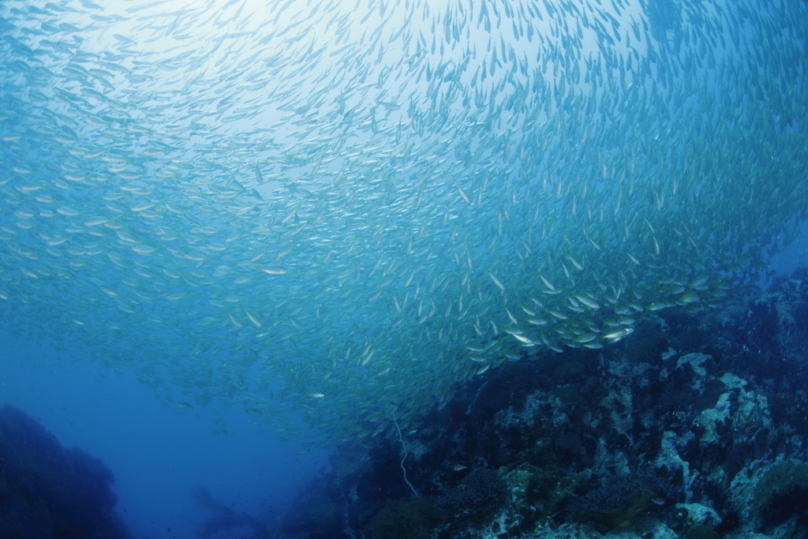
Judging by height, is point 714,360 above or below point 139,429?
above

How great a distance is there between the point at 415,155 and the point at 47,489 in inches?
682

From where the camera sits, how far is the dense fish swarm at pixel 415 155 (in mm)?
9984

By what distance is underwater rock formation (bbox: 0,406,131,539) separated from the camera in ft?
39.3

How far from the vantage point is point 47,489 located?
14.0 m

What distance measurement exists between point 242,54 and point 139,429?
118 metres

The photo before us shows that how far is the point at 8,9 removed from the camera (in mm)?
9625

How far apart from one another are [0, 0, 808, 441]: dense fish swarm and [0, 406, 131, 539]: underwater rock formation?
6.49 metres

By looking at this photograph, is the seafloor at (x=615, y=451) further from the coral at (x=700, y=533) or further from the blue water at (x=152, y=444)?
the blue water at (x=152, y=444)

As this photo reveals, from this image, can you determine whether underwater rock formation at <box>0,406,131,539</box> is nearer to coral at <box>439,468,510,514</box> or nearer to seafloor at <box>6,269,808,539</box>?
seafloor at <box>6,269,808,539</box>

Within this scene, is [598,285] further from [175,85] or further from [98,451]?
[98,451]

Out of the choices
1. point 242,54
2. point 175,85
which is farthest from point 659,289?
point 175,85

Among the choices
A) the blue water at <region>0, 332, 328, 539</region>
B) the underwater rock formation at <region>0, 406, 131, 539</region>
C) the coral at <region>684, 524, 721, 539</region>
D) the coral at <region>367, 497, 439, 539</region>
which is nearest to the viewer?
the coral at <region>684, 524, 721, 539</region>

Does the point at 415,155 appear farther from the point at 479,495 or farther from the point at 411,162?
the point at 479,495

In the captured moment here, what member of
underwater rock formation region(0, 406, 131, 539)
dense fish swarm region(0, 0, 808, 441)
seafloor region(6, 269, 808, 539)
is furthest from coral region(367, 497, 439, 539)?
underwater rock formation region(0, 406, 131, 539)
